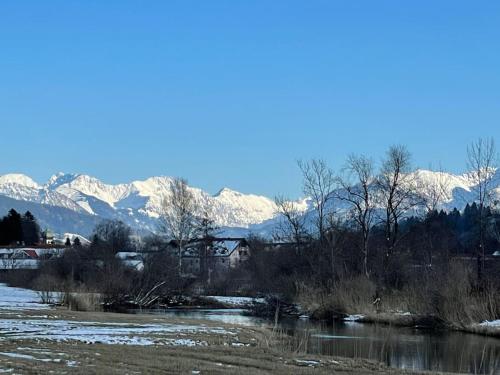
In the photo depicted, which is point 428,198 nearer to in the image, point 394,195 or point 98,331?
point 394,195

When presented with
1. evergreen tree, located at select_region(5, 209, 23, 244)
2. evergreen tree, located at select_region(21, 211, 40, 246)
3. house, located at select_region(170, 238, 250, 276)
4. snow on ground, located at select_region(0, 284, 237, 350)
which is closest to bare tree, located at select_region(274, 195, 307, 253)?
house, located at select_region(170, 238, 250, 276)

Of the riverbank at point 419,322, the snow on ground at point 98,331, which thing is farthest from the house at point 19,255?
the snow on ground at point 98,331

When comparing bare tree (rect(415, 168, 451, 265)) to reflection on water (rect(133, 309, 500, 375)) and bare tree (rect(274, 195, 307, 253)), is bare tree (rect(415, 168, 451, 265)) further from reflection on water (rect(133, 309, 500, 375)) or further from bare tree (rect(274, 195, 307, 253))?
reflection on water (rect(133, 309, 500, 375))

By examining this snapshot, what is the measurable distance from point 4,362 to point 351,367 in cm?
929

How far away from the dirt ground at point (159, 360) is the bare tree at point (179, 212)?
64.5m

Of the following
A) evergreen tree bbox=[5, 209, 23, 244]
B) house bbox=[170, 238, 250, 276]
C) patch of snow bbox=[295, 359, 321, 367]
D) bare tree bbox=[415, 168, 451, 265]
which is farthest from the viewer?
evergreen tree bbox=[5, 209, 23, 244]

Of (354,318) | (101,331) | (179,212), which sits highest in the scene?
(179,212)

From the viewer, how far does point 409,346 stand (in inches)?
1303

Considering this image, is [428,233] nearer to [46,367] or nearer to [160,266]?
[160,266]

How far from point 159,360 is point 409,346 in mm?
17805

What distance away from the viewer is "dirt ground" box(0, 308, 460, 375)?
644 inches

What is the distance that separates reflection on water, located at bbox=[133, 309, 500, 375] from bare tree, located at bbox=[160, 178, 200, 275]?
46.4m

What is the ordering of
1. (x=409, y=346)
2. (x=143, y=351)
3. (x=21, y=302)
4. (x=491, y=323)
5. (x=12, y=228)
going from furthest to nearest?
(x=12, y=228), (x=21, y=302), (x=491, y=323), (x=409, y=346), (x=143, y=351)

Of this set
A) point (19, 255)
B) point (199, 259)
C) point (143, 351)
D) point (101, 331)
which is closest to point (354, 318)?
point (101, 331)
